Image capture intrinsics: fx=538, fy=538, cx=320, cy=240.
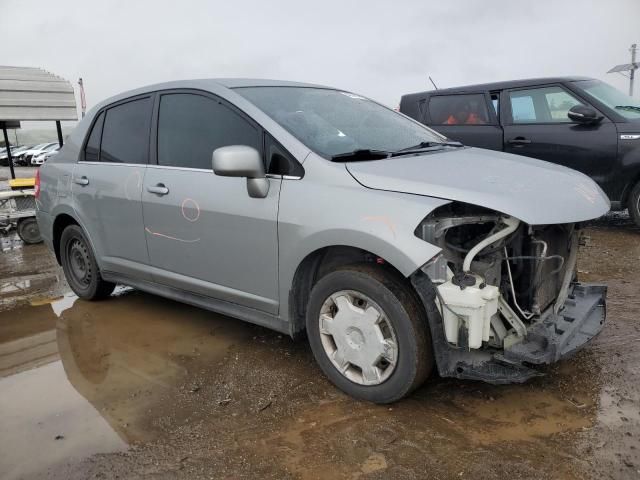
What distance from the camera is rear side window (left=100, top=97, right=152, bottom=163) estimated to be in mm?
3996

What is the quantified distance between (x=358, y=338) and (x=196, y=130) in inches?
71.1

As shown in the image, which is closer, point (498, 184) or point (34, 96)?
point (498, 184)

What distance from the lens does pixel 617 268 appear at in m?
5.04

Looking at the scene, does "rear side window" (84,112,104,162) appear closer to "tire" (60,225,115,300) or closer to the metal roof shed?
"tire" (60,225,115,300)

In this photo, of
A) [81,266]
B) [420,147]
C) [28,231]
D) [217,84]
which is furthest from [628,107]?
[28,231]

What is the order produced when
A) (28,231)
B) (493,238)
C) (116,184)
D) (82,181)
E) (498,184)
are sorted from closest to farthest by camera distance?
1. (493,238)
2. (498,184)
3. (116,184)
4. (82,181)
5. (28,231)

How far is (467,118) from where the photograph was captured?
23.4 feet

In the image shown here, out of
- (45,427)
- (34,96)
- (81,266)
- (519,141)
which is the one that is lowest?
(45,427)

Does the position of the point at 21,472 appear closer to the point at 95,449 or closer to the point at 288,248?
the point at 95,449

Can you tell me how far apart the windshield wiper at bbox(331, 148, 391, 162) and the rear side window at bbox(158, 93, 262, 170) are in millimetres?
517

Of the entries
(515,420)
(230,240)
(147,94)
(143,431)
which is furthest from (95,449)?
(147,94)

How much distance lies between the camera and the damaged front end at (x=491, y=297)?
97.6 inches

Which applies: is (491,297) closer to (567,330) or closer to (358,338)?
(567,330)

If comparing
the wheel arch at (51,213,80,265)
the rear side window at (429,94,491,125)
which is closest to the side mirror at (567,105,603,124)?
the rear side window at (429,94,491,125)
